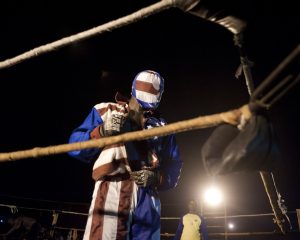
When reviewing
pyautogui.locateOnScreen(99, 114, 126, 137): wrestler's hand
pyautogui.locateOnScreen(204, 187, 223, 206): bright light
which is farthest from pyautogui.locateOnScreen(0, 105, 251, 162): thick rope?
pyautogui.locateOnScreen(204, 187, 223, 206): bright light

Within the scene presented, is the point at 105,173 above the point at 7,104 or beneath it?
beneath

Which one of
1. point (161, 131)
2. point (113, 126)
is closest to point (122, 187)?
point (113, 126)

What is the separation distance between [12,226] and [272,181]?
26.1ft

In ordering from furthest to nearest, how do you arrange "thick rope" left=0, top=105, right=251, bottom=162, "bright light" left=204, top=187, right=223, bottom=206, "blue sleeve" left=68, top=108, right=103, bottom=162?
1. "bright light" left=204, top=187, right=223, bottom=206
2. "blue sleeve" left=68, top=108, right=103, bottom=162
3. "thick rope" left=0, top=105, right=251, bottom=162

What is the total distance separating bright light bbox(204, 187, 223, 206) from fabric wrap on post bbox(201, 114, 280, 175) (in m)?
8.55

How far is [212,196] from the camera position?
991cm

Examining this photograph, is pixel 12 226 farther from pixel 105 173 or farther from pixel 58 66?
pixel 58 66

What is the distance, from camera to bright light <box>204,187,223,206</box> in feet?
Result: 31.6

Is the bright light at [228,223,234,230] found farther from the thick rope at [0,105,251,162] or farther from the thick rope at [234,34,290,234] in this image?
the thick rope at [0,105,251,162]

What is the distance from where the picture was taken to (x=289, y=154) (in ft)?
125

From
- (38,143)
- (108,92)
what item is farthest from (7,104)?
(108,92)

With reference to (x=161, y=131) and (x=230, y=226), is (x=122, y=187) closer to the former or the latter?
(x=161, y=131)

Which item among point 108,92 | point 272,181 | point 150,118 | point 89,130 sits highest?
point 108,92

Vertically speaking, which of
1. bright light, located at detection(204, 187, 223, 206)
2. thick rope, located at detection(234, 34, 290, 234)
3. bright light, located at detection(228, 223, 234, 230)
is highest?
bright light, located at detection(228, 223, 234, 230)
